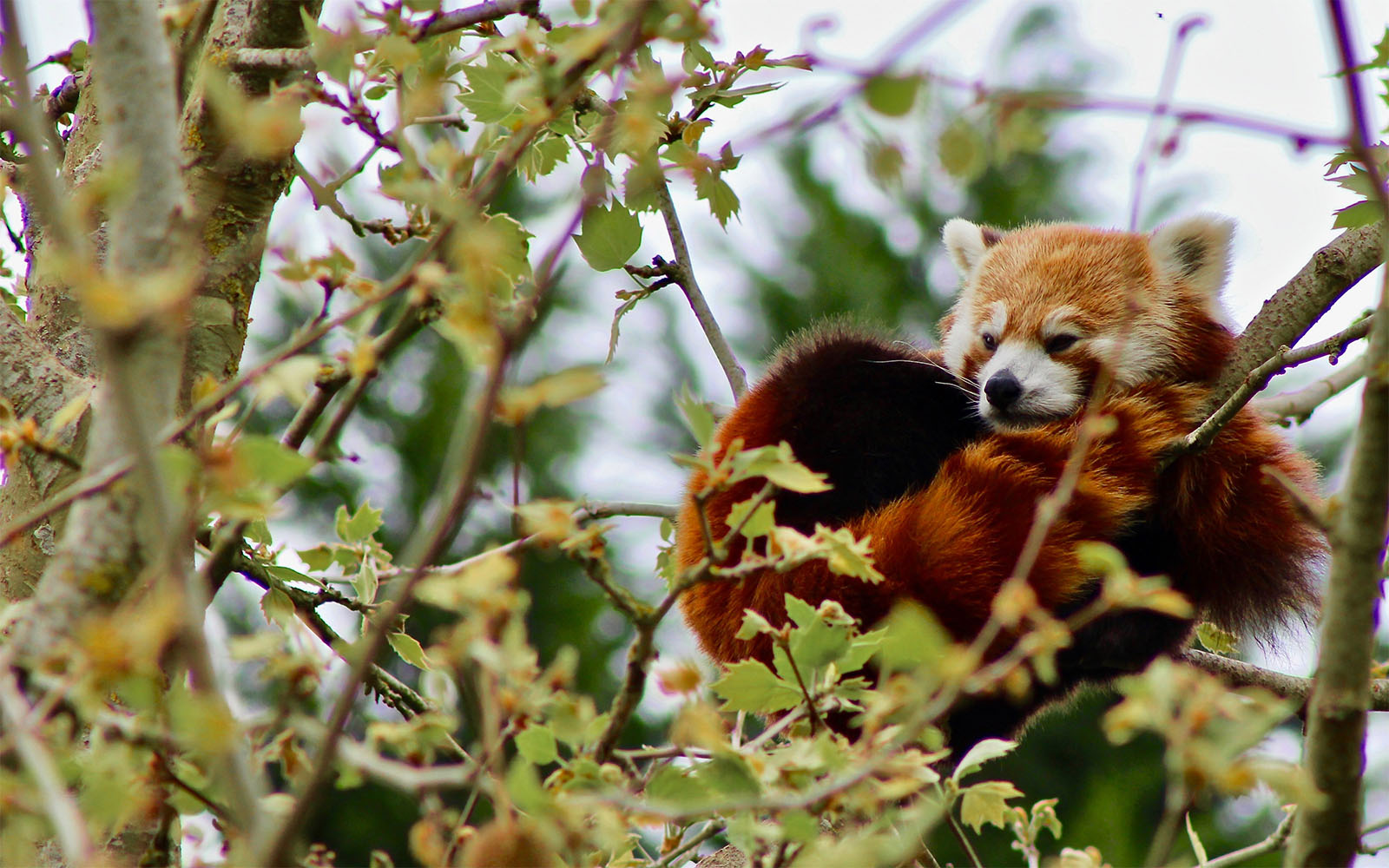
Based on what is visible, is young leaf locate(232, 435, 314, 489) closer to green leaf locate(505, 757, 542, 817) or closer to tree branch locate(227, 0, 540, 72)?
green leaf locate(505, 757, 542, 817)

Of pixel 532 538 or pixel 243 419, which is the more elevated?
pixel 243 419

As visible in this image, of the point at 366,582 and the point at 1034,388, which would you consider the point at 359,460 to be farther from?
the point at 1034,388

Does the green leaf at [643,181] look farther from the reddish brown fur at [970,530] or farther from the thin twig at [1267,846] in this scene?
the thin twig at [1267,846]

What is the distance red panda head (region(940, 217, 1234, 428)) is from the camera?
2.41 meters

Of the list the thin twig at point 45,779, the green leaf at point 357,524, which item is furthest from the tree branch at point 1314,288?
the thin twig at point 45,779

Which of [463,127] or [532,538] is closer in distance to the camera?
[532,538]

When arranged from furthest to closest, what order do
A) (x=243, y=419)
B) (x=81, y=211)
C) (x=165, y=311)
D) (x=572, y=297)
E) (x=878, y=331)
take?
A: 1. (x=572, y=297)
2. (x=878, y=331)
3. (x=243, y=419)
4. (x=81, y=211)
5. (x=165, y=311)

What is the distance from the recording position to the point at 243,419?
120 cm

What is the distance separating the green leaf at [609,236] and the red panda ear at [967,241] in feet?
4.42

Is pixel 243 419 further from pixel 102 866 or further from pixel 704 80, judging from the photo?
pixel 704 80

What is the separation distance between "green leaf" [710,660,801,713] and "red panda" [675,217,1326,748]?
397mm

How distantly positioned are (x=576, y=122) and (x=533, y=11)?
0.25 metres

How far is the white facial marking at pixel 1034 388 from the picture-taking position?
7.79ft

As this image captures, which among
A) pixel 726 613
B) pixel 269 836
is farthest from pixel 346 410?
pixel 726 613
